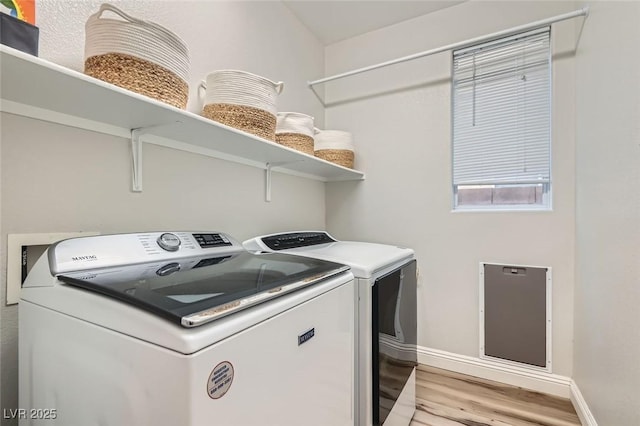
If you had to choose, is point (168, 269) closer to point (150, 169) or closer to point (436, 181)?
point (150, 169)

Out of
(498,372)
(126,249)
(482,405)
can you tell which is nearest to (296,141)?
(126,249)

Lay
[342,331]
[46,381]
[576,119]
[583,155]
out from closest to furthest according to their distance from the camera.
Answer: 1. [46,381]
2. [342,331]
3. [583,155]
4. [576,119]

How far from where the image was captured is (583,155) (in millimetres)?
1688

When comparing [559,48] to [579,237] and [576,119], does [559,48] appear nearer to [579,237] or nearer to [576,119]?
[576,119]

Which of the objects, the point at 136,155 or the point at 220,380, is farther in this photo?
the point at 136,155

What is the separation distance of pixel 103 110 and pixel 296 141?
98 cm

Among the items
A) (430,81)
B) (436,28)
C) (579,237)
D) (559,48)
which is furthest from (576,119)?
(436,28)

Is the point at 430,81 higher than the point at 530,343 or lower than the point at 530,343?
higher

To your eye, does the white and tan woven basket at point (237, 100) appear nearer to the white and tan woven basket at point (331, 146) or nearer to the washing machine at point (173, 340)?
the washing machine at point (173, 340)

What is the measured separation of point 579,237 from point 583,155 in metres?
0.47

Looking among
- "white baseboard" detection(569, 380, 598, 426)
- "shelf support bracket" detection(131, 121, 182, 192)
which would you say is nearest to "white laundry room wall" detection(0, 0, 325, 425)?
"shelf support bracket" detection(131, 121, 182, 192)

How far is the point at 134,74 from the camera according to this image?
93 centimetres

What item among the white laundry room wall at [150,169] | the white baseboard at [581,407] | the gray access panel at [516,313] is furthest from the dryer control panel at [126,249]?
the white baseboard at [581,407]

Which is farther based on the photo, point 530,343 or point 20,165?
point 530,343
